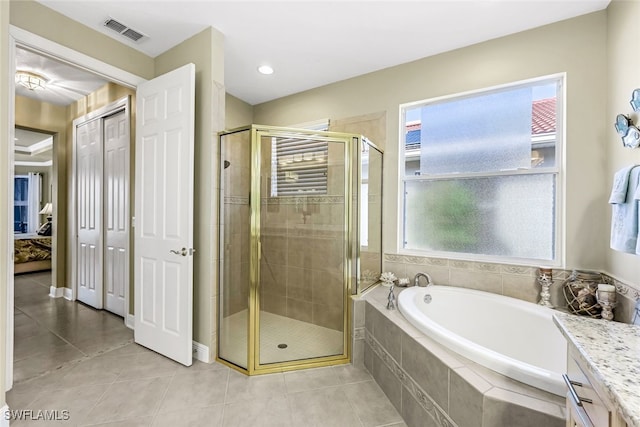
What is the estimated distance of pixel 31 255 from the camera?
5.09m

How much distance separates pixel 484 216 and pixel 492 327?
0.90 m

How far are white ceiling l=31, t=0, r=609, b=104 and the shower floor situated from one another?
7.32 ft

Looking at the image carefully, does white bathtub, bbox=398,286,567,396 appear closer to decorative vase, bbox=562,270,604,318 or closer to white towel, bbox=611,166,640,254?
decorative vase, bbox=562,270,604,318

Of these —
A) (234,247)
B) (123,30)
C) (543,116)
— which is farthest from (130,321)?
(543,116)

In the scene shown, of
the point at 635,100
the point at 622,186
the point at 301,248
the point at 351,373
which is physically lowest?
the point at 351,373

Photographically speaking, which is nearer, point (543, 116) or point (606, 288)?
point (606, 288)

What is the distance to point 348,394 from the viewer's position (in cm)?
190

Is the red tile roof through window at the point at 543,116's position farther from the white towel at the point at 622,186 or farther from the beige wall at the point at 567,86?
the white towel at the point at 622,186

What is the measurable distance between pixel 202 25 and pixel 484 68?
7.55 feet

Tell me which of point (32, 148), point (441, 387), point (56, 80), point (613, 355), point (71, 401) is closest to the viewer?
point (613, 355)

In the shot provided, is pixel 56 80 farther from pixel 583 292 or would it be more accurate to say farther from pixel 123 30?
pixel 583 292

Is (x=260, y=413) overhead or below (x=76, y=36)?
below

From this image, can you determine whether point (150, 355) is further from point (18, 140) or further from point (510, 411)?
point (18, 140)

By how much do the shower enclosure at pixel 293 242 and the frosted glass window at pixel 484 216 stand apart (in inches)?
15.3
